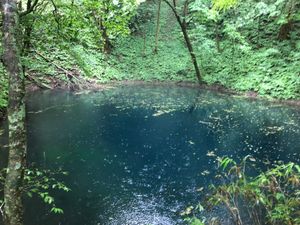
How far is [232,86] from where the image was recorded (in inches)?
835

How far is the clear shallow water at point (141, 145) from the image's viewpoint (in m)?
8.12

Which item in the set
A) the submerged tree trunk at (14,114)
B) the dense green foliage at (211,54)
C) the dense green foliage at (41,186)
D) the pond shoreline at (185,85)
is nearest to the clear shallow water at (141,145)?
the dense green foliage at (41,186)

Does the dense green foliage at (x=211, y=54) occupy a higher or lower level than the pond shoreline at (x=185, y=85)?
higher

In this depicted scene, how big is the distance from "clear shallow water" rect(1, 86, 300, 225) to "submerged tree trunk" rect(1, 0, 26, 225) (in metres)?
3.31

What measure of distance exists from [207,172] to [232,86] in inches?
482

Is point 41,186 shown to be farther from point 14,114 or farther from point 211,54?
point 211,54

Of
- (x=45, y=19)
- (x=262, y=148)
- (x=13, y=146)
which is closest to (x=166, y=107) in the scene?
(x=262, y=148)

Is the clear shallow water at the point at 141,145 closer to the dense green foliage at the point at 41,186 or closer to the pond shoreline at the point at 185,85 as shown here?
the dense green foliage at the point at 41,186

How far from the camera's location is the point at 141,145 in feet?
40.8

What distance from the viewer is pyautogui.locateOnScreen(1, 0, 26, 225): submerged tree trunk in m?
4.08

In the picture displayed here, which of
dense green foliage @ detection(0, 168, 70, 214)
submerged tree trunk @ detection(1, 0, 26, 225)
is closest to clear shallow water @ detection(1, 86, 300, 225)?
dense green foliage @ detection(0, 168, 70, 214)

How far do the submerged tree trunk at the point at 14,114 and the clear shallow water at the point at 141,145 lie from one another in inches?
130

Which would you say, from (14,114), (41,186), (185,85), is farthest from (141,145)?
(185,85)

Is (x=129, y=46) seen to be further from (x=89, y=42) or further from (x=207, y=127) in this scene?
(x=89, y=42)
